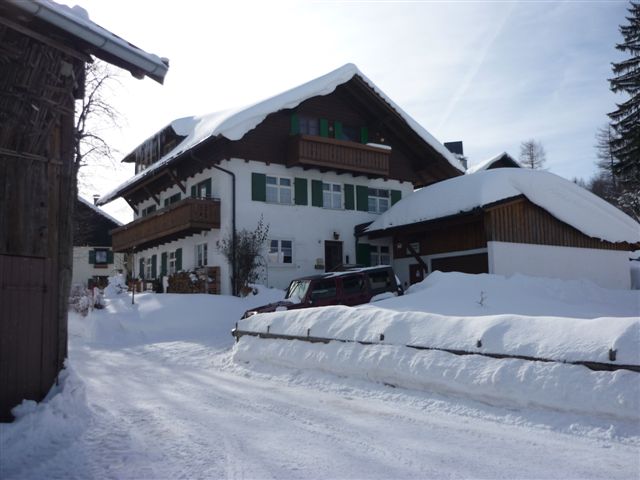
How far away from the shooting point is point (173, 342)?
1689 centimetres

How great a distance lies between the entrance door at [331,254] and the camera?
1037 inches

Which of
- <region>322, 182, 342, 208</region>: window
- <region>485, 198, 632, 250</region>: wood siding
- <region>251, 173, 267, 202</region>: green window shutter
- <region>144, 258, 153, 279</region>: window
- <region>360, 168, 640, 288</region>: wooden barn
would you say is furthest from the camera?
<region>144, 258, 153, 279</region>: window

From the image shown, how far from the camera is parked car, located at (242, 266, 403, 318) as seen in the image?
14.8 m

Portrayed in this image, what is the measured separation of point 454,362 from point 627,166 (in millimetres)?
29196

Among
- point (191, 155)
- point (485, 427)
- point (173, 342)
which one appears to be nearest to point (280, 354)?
point (485, 427)

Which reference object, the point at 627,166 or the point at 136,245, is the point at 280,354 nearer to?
the point at 136,245

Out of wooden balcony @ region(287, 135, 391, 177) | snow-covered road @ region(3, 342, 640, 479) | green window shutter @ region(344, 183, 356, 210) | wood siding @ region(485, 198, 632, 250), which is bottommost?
snow-covered road @ region(3, 342, 640, 479)

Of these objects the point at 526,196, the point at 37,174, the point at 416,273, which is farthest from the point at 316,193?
the point at 37,174

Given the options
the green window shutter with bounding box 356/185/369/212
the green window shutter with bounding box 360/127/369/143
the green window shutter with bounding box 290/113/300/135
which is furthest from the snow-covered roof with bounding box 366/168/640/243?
the green window shutter with bounding box 290/113/300/135

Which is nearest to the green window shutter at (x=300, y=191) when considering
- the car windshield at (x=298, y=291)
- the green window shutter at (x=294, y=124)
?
the green window shutter at (x=294, y=124)

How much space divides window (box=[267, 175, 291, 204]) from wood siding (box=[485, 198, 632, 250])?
8.55 metres

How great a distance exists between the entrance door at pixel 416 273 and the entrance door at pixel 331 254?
3129 mm

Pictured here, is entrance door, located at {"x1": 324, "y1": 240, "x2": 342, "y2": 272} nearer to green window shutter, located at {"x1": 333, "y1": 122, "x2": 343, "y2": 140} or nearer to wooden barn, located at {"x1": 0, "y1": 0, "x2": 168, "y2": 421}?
green window shutter, located at {"x1": 333, "y1": 122, "x2": 343, "y2": 140}

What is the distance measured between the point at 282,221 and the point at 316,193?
7.47 ft
